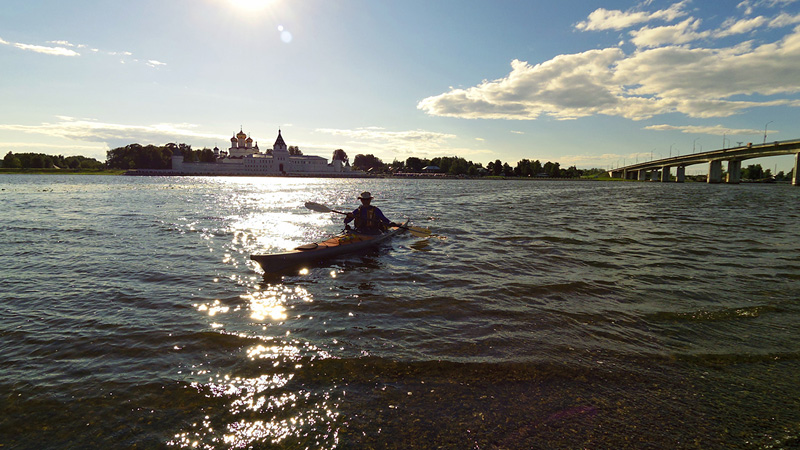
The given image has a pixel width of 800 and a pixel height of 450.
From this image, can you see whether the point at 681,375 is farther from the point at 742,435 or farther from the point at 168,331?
the point at 168,331

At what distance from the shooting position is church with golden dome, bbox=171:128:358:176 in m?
149

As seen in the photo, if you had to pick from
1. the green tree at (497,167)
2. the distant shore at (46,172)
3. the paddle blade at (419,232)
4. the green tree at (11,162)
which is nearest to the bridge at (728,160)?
the green tree at (497,167)

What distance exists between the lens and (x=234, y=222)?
2044cm

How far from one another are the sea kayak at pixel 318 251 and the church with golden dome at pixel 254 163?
153964 mm

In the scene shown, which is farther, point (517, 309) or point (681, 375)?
point (517, 309)

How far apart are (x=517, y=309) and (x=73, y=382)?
22.0 ft

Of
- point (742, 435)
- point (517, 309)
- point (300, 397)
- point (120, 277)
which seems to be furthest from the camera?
Result: point (120, 277)

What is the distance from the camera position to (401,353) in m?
5.21

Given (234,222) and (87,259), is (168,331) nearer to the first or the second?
(87,259)

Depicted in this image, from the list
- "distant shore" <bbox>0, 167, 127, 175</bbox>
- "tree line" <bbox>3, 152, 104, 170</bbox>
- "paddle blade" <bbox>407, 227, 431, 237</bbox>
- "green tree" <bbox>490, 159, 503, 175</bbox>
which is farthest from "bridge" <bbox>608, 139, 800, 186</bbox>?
"tree line" <bbox>3, 152, 104, 170</bbox>

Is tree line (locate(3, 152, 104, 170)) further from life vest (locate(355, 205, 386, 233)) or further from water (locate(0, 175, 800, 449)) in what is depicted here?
life vest (locate(355, 205, 386, 233))

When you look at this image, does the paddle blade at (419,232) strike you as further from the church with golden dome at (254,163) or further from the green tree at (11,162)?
the green tree at (11,162)

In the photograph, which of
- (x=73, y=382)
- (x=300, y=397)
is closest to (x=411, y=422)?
(x=300, y=397)

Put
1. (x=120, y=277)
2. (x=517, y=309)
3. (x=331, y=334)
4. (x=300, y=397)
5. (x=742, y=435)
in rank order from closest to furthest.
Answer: (x=742, y=435) < (x=300, y=397) < (x=331, y=334) < (x=517, y=309) < (x=120, y=277)
